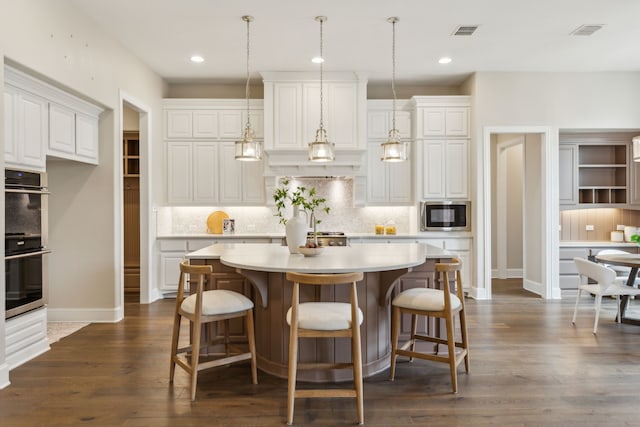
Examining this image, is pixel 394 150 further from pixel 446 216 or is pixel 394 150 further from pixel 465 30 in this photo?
pixel 446 216

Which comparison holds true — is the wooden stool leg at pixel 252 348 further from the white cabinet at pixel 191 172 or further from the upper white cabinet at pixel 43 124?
the white cabinet at pixel 191 172

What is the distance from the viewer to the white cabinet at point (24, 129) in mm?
3441

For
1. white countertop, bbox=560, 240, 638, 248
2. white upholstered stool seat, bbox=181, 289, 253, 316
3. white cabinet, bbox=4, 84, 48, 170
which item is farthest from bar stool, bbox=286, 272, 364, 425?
white countertop, bbox=560, 240, 638, 248

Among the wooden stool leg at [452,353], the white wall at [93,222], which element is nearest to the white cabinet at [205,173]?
the white wall at [93,222]

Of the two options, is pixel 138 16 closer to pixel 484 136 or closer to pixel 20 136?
pixel 20 136

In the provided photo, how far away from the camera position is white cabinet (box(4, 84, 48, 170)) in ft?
11.3

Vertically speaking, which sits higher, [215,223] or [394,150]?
[394,150]

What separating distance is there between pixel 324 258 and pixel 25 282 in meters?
2.43

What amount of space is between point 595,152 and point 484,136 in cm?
197

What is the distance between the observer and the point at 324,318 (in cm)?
272

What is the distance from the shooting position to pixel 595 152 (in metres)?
6.73

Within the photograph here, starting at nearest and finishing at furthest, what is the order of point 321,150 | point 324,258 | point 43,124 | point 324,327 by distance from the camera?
point 324,327, point 324,258, point 321,150, point 43,124

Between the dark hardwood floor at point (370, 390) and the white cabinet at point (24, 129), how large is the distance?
5.37 feet

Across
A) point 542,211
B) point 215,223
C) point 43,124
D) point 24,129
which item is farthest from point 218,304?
point 542,211
